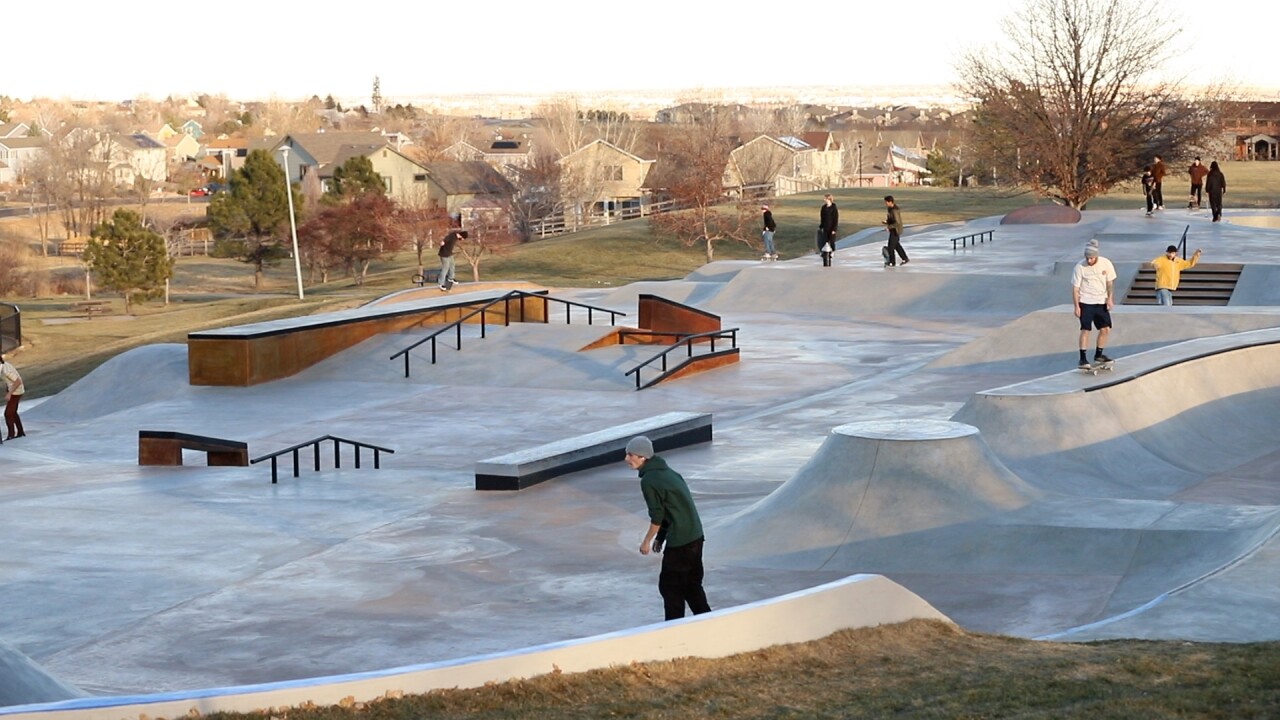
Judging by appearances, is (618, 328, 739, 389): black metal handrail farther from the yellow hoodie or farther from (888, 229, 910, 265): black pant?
(888, 229, 910, 265): black pant

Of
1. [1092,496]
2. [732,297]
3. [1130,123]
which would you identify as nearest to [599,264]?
[1130,123]

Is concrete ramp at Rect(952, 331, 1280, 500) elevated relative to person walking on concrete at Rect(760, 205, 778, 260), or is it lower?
lower

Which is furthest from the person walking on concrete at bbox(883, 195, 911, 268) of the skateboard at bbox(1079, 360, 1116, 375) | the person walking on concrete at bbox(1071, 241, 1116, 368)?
the person walking on concrete at bbox(1071, 241, 1116, 368)

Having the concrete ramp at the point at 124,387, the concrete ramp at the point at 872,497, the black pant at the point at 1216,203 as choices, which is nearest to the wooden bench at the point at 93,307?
the concrete ramp at the point at 124,387

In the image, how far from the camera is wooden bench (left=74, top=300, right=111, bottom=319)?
62.0 meters

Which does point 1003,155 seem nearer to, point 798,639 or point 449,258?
point 449,258

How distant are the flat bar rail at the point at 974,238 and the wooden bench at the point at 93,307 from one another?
37.5 m

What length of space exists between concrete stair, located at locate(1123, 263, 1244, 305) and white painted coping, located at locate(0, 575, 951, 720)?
2102cm

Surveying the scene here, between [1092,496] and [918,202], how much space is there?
198 ft

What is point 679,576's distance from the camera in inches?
361

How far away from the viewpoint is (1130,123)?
180 feet

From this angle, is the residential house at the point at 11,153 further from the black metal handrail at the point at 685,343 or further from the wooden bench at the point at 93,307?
the black metal handrail at the point at 685,343

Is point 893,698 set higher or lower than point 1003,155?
lower

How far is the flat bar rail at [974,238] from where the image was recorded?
38.5 meters
